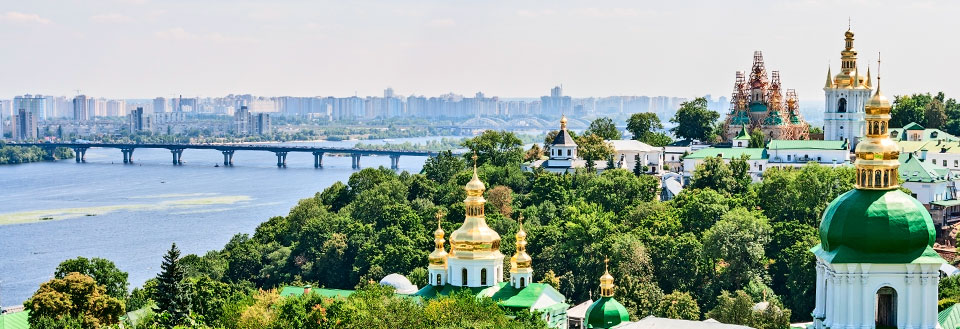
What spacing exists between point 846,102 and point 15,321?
80.0 ft

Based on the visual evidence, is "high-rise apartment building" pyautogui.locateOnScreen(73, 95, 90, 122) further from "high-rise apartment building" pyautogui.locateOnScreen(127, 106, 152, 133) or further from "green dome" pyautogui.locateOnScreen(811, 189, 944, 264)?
"green dome" pyautogui.locateOnScreen(811, 189, 944, 264)

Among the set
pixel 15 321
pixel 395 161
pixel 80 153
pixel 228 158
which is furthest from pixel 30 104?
pixel 15 321

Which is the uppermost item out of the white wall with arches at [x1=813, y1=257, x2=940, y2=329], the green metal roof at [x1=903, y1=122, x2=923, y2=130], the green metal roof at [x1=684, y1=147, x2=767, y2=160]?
the green metal roof at [x1=903, y1=122, x2=923, y2=130]

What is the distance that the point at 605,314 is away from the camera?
63.5ft

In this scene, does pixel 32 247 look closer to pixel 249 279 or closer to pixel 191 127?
pixel 249 279

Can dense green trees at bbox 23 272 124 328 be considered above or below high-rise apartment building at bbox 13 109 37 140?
below

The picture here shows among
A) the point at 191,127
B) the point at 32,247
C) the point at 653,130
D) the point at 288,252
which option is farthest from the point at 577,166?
the point at 191,127

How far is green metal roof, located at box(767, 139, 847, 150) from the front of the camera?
37.6 m

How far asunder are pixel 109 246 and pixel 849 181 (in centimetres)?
2183

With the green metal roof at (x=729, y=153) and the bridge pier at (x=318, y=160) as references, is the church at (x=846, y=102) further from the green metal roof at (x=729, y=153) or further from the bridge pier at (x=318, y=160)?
the bridge pier at (x=318, y=160)

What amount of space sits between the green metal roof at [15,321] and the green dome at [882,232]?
14182 millimetres

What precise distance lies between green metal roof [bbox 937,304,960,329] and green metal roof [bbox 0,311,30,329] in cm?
1392

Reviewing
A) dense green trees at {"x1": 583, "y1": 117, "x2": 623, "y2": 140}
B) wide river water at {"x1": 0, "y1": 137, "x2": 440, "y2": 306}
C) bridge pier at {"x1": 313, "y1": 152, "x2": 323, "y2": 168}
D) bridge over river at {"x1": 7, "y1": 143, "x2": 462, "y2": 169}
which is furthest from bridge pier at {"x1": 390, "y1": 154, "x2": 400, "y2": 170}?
dense green trees at {"x1": 583, "y1": 117, "x2": 623, "y2": 140}

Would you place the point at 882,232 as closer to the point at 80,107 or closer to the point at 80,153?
the point at 80,153
